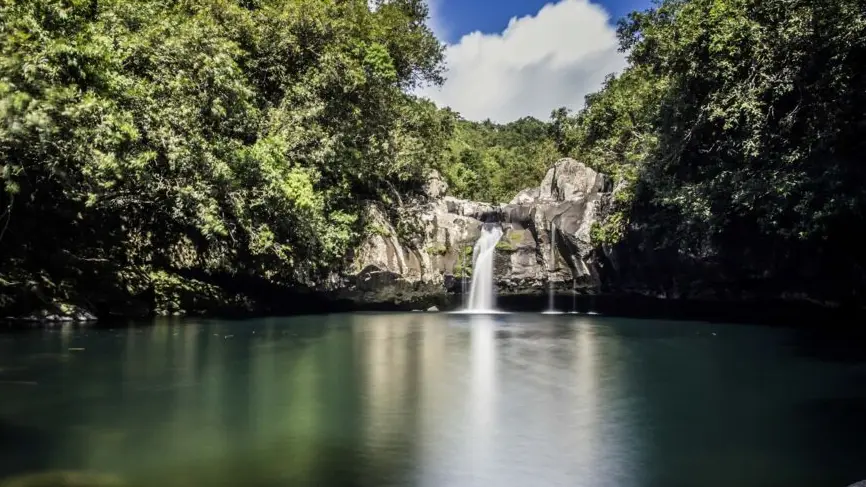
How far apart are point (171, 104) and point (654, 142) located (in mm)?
15341

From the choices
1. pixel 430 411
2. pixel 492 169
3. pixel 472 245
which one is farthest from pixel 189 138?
pixel 492 169

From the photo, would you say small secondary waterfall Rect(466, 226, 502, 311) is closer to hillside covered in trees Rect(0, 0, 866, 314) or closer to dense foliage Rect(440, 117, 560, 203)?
hillside covered in trees Rect(0, 0, 866, 314)

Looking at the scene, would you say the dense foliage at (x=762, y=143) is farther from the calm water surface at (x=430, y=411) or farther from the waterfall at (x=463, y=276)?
the waterfall at (x=463, y=276)

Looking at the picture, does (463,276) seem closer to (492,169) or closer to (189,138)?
(189,138)

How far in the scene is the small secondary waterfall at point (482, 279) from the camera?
2984cm

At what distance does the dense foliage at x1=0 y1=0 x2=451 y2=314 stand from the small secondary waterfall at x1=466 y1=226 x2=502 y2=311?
4.80 meters

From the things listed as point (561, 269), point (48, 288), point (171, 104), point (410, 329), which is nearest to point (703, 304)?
point (561, 269)

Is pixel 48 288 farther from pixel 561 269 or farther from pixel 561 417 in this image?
pixel 561 269

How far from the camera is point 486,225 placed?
3056cm

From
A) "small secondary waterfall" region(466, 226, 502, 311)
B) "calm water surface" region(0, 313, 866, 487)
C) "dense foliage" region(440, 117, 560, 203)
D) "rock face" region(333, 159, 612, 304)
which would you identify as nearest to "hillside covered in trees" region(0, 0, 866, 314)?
"rock face" region(333, 159, 612, 304)

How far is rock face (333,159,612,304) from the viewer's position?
27.6m

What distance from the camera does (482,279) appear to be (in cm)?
2988

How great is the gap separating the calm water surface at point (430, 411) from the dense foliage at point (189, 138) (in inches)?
146

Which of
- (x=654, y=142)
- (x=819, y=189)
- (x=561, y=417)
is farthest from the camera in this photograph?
(x=654, y=142)
